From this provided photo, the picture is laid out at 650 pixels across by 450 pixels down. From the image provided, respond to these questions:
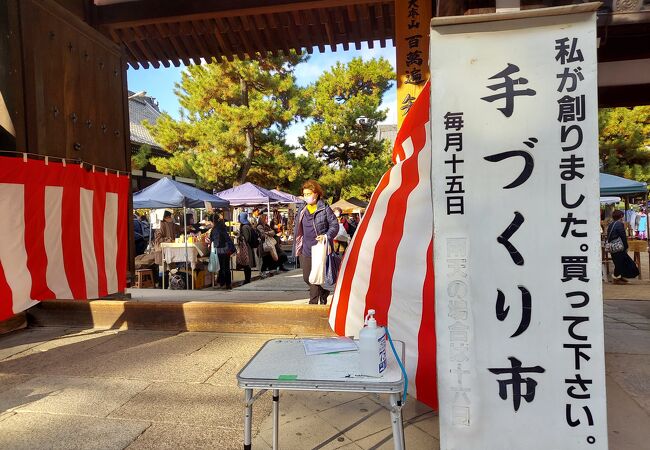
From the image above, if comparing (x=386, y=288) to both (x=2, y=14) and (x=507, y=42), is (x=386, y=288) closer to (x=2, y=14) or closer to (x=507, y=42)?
(x=507, y=42)

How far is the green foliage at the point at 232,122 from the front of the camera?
55.7 ft

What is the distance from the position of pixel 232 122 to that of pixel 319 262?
1253cm

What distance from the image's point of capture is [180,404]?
3275 mm

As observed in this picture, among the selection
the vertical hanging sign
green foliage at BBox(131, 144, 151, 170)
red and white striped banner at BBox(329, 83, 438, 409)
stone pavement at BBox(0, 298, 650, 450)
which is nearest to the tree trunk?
green foliage at BBox(131, 144, 151, 170)

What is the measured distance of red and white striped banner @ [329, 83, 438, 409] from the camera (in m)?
2.77

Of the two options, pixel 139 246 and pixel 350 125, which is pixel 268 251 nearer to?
pixel 139 246

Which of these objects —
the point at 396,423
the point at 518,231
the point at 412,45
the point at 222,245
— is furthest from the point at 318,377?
the point at 222,245

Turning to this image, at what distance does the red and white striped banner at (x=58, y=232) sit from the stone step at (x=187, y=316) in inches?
15.6

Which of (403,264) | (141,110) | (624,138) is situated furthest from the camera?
(141,110)

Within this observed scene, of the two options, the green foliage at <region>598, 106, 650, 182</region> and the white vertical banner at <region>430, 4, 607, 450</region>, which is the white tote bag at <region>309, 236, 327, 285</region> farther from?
the green foliage at <region>598, 106, 650, 182</region>

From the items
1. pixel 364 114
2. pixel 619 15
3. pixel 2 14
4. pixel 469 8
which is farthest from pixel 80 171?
pixel 364 114

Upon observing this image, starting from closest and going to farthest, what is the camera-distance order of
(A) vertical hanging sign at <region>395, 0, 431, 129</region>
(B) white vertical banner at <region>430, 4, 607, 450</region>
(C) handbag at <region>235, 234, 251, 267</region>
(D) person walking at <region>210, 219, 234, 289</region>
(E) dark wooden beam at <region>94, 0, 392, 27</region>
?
1. (B) white vertical banner at <region>430, 4, 607, 450</region>
2. (A) vertical hanging sign at <region>395, 0, 431, 129</region>
3. (E) dark wooden beam at <region>94, 0, 392, 27</region>
4. (D) person walking at <region>210, 219, 234, 289</region>
5. (C) handbag at <region>235, 234, 251, 267</region>

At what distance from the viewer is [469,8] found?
3.41m

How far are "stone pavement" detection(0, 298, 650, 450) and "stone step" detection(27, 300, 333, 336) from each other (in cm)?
30
